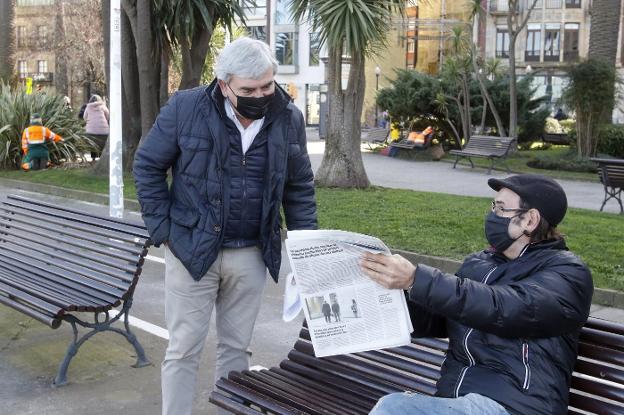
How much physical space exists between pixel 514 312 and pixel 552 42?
56659mm

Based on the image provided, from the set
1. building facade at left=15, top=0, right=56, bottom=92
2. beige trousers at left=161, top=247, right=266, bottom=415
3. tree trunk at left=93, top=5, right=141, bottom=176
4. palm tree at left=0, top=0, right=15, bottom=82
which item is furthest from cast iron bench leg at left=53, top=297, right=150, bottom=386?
building facade at left=15, top=0, right=56, bottom=92

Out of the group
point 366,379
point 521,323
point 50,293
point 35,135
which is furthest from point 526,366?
point 35,135

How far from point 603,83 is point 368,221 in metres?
11.8

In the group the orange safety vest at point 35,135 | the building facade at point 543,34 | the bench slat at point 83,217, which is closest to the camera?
the bench slat at point 83,217

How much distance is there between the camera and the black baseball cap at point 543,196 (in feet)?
9.07

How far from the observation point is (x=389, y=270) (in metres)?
2.63

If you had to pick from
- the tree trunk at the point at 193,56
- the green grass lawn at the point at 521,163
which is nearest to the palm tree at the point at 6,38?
A: the tree trunk at the point at 193,56

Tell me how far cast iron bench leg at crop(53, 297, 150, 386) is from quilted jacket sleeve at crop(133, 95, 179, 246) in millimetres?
1488

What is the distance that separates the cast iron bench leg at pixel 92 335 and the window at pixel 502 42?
5271 centimetres

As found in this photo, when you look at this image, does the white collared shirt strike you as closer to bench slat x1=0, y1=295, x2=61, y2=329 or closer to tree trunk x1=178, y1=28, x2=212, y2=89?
bench slat x1=0, y1=295, x2=61, y2=329

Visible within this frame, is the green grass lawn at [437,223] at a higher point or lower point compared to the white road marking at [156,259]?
higher

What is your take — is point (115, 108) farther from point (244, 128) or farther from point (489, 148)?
point (489, 148)

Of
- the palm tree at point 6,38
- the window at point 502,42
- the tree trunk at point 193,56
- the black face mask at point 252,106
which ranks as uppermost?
the window at point 502,42

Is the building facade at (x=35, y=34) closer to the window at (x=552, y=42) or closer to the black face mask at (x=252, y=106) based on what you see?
the window at (x=552, y=42)
